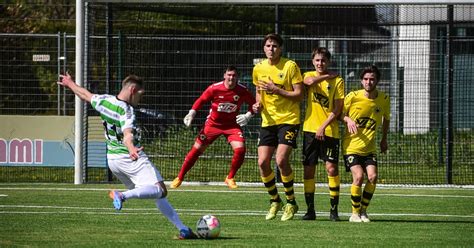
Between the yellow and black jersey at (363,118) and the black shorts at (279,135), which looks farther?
the yellow and black jersey at (363,118)

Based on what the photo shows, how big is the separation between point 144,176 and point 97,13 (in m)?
10.6

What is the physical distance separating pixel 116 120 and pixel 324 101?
371cm

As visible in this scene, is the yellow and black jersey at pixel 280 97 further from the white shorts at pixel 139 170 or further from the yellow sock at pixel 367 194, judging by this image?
the white shorts at pixel 139 170

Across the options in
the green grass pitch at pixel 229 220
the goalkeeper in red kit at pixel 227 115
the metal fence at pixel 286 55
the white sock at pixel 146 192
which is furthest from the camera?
the metal fence at pixel 286 55

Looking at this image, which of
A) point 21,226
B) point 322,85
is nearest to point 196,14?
point 322,85

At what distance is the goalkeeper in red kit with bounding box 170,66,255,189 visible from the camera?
59.8 feet

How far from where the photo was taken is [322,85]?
541 inches

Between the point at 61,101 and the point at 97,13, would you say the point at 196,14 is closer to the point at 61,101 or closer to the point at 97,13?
the point at 97,13

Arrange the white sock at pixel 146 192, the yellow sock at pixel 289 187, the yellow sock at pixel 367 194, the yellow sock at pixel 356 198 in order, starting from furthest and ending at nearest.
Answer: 1. the yellow sock at pixel 289 187
2. the yellow sock at pixel 367 194
3. the yellow sock at pixel 356 198
4. the white sock at pixel 146 192

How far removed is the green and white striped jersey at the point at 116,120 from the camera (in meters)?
10.8

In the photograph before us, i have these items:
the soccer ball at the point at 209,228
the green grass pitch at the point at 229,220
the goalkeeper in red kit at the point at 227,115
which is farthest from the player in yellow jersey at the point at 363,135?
the goalkeeper in red kit at the point at 227,115

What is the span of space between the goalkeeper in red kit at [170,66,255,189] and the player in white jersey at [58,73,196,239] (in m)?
6.79

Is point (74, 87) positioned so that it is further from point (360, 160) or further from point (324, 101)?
point (360, 160)

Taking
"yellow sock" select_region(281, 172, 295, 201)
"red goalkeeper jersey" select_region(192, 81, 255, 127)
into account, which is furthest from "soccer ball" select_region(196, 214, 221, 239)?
"red goalkeeper jersey" select_region(192, 81, 255, 127)
